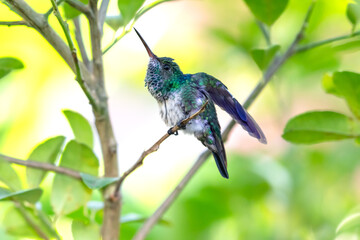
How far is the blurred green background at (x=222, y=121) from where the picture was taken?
1514 mm

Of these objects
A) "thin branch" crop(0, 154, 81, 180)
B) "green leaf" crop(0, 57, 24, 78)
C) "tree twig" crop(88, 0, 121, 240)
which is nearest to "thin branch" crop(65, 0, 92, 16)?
"tree twig" crop(88, 0, 121, 240)

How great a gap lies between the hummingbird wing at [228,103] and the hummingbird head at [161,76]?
0.11 metres

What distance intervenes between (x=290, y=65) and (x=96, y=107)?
2.76 ft

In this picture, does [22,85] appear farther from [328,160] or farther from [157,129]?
[328,160]

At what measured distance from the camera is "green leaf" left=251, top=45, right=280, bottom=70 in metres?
1.10

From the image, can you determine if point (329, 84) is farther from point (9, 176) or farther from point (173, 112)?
point (9, 176)

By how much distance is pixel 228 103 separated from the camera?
1.16 m

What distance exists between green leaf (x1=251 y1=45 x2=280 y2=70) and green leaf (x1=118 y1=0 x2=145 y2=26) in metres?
0.25

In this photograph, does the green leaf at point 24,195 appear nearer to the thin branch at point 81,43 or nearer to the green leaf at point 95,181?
the green leaf at point 95,181

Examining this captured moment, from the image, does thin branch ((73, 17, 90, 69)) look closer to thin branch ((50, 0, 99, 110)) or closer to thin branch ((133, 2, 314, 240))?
thin branch ((50, 0, 99, 110))

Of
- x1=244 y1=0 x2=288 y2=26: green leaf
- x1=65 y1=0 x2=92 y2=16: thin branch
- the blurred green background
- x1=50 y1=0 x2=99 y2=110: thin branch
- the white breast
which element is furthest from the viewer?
the blurred green background

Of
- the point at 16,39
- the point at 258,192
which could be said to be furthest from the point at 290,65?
the point at 16,39

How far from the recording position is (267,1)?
1131 mm

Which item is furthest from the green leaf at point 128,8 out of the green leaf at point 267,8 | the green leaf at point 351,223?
the green leaf at point 351,223
